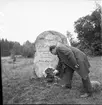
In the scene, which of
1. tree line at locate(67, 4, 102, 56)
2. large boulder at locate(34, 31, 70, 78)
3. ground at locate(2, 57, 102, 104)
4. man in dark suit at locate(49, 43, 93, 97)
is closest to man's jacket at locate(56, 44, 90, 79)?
man in dark suit at locate(49, 43, 93, 97)

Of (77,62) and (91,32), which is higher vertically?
(91,32)

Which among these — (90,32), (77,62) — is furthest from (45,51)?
(90,32)

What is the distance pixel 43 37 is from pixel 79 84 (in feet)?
6.52

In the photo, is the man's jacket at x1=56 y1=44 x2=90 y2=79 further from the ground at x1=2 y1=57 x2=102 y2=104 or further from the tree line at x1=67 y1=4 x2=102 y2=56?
the tree line at x1=67 y1=4 x2=102 y2=56

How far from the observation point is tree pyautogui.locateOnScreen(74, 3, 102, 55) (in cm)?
1559

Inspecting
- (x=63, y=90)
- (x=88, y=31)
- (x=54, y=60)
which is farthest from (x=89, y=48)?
(x=63, y=90)

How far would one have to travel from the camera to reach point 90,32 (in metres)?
16.4

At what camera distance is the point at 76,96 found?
3557 mm

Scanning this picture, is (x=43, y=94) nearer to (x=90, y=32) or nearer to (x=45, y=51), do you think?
(x=45, y=51)

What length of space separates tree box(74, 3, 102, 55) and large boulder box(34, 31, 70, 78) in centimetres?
1041

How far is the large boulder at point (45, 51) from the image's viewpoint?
5.12 metres

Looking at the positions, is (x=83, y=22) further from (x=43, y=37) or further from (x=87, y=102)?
(x=87, y=102)

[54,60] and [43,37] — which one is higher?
[43,37]

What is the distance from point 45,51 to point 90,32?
12.2 metres
